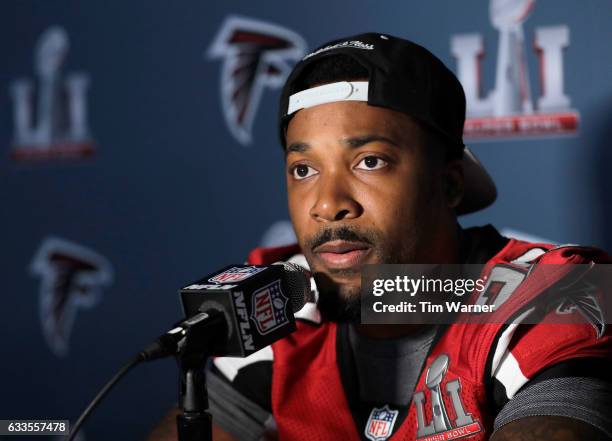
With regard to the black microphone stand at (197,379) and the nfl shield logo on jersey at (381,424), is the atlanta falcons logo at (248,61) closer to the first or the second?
the nfl shield logo on jersey at (381,424)

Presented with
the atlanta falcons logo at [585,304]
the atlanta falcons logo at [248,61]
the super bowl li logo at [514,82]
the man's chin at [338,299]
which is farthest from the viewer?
the atlanta falcons logo at [248,61]

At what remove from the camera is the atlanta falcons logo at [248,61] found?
1.78m

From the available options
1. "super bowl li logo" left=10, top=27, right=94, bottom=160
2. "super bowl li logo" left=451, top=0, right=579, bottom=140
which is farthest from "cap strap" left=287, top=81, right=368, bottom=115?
"super bowl li logo" left=10, top=27, right=94, bottom=160

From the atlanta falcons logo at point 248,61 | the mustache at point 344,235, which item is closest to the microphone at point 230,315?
the mustache at point 344,235

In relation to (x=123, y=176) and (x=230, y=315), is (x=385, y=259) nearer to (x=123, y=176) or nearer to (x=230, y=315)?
(x=230, y=315)

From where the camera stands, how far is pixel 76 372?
6.50 feet

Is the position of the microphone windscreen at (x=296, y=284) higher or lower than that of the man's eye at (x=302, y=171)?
lower

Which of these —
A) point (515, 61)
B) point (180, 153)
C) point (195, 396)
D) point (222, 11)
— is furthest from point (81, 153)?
point (195, 396)

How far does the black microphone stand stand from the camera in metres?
0.68

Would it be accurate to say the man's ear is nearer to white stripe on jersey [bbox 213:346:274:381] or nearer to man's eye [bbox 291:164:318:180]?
man's eye [bbox 291:164:318:180]

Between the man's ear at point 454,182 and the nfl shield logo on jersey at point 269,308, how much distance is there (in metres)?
0.48

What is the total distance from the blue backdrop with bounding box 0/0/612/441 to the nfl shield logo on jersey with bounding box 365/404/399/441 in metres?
0.65

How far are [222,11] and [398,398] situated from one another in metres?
1.10

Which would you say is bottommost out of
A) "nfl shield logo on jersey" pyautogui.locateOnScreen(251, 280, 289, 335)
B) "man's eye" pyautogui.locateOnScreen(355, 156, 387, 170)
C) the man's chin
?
the man's chin
